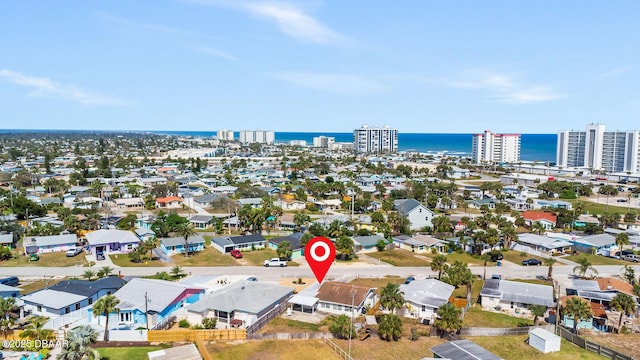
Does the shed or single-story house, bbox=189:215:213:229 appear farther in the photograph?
single-story house, bbox=189:215:213:229

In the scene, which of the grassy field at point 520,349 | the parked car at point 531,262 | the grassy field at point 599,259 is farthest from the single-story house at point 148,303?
the grassy field at point 599,259

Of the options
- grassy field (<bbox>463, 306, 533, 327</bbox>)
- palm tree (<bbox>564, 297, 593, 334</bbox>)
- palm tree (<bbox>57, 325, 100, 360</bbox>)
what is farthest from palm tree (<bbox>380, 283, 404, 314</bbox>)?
palm tree (<bbox>57, 325, 100, 360</bbox>)

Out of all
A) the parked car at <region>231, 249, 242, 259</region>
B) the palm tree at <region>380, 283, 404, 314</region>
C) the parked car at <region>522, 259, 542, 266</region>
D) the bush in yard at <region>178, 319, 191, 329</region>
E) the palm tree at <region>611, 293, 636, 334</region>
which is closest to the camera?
the palm tree at <region>611, 293, 636, 334</region>

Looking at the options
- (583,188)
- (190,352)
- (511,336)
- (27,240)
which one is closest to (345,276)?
(511,336)

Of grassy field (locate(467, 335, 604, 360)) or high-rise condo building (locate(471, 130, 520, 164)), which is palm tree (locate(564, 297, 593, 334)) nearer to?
grassy field (locate(467, 335, 604, 360))

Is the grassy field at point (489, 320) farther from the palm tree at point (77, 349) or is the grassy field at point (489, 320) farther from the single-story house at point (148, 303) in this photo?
the palm tree at point (77, 349)

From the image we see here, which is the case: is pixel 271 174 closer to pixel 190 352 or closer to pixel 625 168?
pixel 190 352

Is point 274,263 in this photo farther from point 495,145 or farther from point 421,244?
point 495,145

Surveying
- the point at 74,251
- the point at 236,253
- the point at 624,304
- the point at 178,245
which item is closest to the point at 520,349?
the point at 624,304
